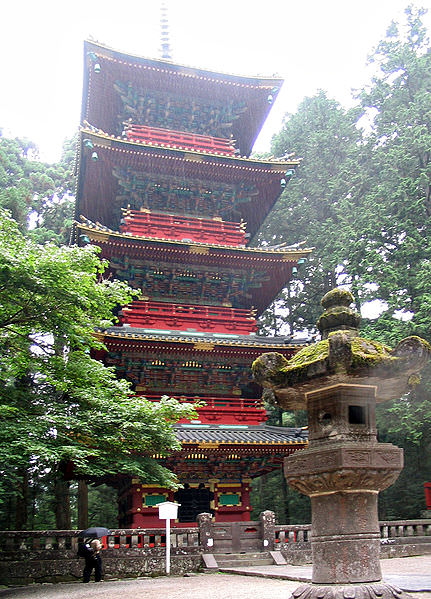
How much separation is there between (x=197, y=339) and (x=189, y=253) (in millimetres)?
2944

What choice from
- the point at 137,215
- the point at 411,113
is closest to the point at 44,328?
the point at 137,215

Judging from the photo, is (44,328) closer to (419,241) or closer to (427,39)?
(419,241)

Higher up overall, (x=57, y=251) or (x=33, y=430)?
(x=57, y=251)

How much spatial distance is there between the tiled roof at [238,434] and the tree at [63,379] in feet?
9.23

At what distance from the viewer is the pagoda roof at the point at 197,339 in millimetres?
16141

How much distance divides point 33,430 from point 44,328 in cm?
179

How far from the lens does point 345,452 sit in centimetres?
516

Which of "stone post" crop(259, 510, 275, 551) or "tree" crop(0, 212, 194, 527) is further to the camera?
"stone post" crop(259, 510, 275, 551)

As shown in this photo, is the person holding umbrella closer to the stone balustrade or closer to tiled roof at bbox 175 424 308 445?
the stone balustrade

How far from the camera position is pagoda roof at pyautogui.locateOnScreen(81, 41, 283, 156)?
19.2m

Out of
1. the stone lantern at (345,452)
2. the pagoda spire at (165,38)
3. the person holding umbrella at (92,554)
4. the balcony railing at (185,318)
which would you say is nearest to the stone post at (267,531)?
the person holding umbrella at (92,554)

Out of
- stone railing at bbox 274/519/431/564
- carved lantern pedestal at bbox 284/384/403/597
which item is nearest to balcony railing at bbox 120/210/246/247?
stone railing at bbox 274/519/431/564

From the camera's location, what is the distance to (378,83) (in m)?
26.2

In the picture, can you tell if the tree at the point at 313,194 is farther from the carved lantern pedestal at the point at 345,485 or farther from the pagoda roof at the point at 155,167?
the carved lantern pedestal at the point at 345,485
